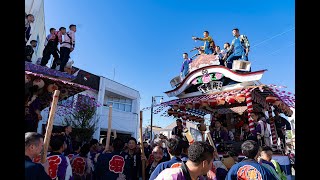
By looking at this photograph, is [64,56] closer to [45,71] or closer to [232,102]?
[45,71]

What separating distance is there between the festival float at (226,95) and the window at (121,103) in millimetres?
15109

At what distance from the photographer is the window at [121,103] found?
85.7ft

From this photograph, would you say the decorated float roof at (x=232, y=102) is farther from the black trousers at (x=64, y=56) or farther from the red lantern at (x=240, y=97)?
the black trousers at (x=64, y=56)

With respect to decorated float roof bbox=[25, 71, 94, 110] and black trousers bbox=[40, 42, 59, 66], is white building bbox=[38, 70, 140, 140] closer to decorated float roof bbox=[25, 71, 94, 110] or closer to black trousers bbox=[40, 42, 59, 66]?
black trousers bbox=[40, 42, 59, 66]

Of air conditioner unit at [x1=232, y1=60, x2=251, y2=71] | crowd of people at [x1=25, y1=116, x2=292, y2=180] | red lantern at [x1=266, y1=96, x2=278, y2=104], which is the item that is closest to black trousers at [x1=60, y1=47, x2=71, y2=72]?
crowd of people at [x1=25, y1=116, x2=292, y2=180]

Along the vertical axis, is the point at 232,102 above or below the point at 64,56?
below

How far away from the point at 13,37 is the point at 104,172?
12.8 ft

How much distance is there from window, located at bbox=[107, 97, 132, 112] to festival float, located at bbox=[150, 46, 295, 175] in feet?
49.6

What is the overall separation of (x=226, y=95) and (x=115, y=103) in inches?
736

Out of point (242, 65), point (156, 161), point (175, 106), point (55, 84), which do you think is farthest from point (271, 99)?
point (55, 84)

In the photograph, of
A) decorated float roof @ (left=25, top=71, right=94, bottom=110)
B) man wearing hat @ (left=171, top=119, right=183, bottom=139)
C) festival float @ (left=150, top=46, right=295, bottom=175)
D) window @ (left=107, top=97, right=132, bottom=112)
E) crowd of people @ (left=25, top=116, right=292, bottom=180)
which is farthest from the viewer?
window @ (left=107, top=97, right=132, bottom=112)

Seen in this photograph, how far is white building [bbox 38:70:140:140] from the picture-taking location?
2348 cm

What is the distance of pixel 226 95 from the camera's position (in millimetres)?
9016
